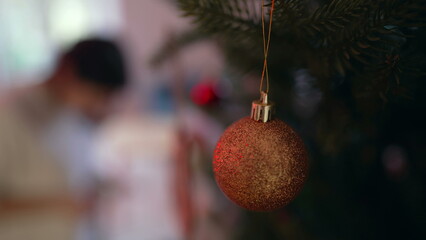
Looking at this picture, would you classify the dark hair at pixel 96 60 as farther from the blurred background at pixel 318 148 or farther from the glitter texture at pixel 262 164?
the glitter texture at pixel 262 164

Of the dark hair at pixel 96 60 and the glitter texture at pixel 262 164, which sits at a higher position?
the glitter texture at pixel 262 164

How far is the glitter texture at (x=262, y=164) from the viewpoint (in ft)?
0.88

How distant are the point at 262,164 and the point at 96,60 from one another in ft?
3.36

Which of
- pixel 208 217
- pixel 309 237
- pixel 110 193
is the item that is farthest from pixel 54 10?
pixel 309 237

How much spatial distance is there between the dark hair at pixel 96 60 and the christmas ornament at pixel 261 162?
988mm

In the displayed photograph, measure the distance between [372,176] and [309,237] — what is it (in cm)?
12

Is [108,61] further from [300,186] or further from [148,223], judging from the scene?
[300,186]

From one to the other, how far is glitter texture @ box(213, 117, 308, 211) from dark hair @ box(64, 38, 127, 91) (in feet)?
3.25

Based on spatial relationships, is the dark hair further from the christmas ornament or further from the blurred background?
the christmas ornament

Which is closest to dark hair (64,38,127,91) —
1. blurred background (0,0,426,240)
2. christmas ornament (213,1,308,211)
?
blurred background (0,0,426,240)

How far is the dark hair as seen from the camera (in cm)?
116

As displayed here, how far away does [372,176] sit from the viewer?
41 cm

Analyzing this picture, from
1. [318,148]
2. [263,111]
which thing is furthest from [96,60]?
[263,111]

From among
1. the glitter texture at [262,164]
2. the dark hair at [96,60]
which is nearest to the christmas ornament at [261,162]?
the glitter texture at [262,164]
